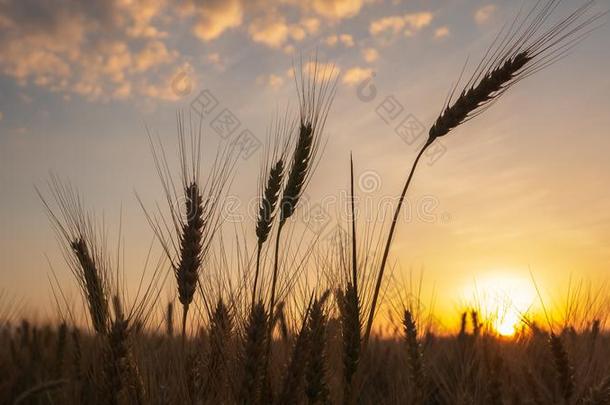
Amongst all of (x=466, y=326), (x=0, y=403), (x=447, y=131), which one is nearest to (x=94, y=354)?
(x=0, y=403)

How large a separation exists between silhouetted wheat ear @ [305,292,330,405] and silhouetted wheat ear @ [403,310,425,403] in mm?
653

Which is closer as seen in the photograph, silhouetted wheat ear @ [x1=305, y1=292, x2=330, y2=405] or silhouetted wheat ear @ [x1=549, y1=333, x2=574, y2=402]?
silhouetted wheat ear @ [x1=305, y1=292, x2=330, y2=405]

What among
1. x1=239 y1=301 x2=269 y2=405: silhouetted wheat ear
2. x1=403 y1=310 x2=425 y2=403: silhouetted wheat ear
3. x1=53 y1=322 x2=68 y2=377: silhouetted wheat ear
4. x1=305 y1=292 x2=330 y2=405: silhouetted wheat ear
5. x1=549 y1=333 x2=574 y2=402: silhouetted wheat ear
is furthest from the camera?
x1=53 y1=322 x2=68 y2=377: silhouetted wheat ear

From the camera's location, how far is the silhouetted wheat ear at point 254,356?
2.51 m

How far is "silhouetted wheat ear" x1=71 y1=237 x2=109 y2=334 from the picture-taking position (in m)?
2.93

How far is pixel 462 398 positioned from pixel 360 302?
2.71 feet

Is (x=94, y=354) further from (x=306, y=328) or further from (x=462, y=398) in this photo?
(x=462, y=398)

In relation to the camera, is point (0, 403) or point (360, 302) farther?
point (0, 403)

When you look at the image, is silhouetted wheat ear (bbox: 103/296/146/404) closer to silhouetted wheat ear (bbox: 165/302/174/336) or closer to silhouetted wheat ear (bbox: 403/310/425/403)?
silhouetted wheat ear (bbox: 403/310/425/403)

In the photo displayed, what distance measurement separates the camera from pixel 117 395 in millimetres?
2494

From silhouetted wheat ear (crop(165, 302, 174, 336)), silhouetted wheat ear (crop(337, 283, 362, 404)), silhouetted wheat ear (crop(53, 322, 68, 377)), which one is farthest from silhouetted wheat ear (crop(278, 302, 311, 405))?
silhouetted wheat ear (crop(165, 302, 174, 336))

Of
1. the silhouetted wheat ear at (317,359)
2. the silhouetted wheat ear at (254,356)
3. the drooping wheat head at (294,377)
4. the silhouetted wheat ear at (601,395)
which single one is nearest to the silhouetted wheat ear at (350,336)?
the silhouetted wheat ear at (317,359)

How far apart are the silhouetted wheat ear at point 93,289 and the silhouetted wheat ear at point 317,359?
1061mm

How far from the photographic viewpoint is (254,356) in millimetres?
2594
